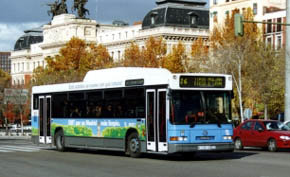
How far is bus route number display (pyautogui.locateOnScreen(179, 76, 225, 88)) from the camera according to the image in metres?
24.1

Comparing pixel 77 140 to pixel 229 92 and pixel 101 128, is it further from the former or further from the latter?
pixel 229 92

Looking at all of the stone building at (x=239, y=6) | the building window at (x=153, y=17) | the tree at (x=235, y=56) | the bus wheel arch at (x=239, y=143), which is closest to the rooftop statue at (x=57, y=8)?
the building window at (x=153, y=17)

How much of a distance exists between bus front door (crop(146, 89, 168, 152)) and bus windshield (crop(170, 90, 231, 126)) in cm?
38

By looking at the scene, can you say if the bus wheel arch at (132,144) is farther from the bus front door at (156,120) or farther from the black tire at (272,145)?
the black tire at (272,145)

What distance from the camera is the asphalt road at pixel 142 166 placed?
64.4 feet

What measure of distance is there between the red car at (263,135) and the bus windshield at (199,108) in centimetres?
720

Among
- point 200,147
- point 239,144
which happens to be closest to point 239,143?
point 239,144

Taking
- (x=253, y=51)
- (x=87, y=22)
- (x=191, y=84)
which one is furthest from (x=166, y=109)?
(x=87, y=22)

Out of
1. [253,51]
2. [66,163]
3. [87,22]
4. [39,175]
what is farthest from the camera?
[87,22]

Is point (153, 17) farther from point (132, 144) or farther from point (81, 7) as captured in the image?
point (132, 144)

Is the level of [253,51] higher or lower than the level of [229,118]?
higher

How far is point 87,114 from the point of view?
29.1 m

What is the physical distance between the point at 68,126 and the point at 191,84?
25.1 feet

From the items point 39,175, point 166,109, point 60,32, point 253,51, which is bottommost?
point 39,175
